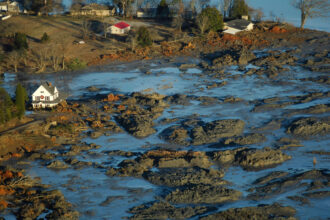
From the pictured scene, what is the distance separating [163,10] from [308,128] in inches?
2120

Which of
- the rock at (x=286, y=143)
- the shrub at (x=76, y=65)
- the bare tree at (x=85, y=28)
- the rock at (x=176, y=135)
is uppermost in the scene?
the bare tree at (x=85, y=28)

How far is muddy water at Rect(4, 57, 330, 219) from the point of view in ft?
111

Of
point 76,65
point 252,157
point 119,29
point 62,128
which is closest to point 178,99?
point 62,128

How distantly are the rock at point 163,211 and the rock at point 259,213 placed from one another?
1.19 meters

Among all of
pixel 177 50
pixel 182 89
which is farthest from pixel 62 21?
pixel 182 89

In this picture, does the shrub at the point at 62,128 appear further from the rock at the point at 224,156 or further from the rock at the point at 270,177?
the rock at the point at 270,177

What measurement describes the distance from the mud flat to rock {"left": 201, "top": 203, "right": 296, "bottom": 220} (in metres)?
0.07

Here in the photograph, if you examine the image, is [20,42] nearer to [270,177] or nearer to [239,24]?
[239,24]

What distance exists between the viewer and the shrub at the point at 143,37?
76.3 m

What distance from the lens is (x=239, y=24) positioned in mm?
84625

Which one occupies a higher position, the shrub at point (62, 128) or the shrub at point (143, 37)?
the shrub at point (143, 37)

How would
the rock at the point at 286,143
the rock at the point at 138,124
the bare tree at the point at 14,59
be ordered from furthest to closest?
the bare tree at the point at 14,59, the rock at the point at 138,124, the rock at the point at 286,143

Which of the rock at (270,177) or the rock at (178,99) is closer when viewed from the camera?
the rock at (270,177)

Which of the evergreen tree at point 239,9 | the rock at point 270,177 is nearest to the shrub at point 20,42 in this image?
the evergreen tree at point 239,9
